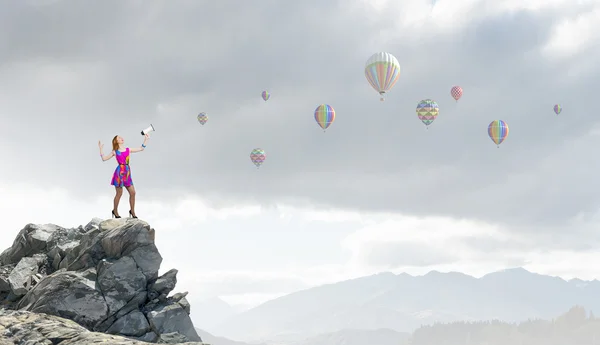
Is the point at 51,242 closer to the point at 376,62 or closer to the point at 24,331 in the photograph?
the point at 24,331

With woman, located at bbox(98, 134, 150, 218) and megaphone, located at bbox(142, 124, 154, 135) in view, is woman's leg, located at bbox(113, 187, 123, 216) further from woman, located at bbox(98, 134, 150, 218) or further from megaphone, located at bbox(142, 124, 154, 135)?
megaphone, located at bbox(142, 124, 154, 135)

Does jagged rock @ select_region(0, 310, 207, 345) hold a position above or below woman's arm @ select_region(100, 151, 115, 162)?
below

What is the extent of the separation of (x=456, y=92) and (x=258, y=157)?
63284mm

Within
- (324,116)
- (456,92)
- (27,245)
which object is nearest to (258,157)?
(324,116)

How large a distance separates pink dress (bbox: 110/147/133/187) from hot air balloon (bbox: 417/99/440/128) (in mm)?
127052

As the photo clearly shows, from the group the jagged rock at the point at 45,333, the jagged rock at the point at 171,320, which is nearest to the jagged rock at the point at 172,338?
the jagged rock at the point at 171,320

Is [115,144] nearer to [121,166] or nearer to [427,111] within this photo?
[121,166]

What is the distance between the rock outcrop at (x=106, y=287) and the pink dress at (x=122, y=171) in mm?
3366

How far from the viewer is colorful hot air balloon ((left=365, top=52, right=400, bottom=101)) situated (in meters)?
144

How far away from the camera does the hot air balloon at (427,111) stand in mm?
162625

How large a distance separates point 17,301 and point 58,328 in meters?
10.2

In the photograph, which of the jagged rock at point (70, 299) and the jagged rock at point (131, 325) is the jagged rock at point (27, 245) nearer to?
the jagged rock at point (70, 299)

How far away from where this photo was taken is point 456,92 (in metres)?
191

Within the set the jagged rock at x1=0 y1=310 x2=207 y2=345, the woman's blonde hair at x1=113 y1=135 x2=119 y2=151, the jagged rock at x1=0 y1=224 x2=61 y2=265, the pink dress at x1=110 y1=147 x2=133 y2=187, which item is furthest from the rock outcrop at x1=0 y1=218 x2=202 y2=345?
the woman's blonde hair at x1=113 y1=135 x2=119 y2=151
